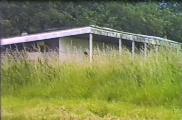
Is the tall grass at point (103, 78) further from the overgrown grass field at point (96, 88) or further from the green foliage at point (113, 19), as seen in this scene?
the green foliage at point (113, 19)

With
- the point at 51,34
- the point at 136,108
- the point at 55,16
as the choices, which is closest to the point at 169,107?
the point at 136,108

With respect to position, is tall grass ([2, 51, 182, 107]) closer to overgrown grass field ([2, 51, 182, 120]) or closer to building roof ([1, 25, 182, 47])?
overgrown grass field ([2, 51, 182, 120])

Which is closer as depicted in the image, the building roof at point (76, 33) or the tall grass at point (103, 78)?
the tall grass at point (103, 78)

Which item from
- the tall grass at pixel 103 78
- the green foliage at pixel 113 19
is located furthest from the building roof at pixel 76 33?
the tall grass at pixel 103 78

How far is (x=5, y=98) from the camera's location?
23.8 feet

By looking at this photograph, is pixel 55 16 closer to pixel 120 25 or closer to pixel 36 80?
pixel 120 25

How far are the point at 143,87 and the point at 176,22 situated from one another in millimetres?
18320

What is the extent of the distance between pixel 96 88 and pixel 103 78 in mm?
404

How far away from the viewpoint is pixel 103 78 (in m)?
8.75

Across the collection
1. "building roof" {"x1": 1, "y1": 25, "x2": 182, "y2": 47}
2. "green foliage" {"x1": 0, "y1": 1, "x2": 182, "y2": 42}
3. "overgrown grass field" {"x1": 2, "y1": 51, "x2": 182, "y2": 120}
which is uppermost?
"green foliage" {"x1": 0, "y1": 1, "x2": 182, "y2": 42}

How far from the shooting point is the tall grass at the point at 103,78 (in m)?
7.82

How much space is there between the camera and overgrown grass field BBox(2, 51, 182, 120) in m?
6.47

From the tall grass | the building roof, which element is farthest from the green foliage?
the tall grass

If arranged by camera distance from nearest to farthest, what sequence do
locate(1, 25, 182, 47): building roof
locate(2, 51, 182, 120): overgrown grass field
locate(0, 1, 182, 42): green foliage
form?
1. locate(2, 51, 182, 120): overgrown grass field
2. locate(1, 25, 182, 47): building roof
3. locate(0, 1, 182, 42): green foliage
